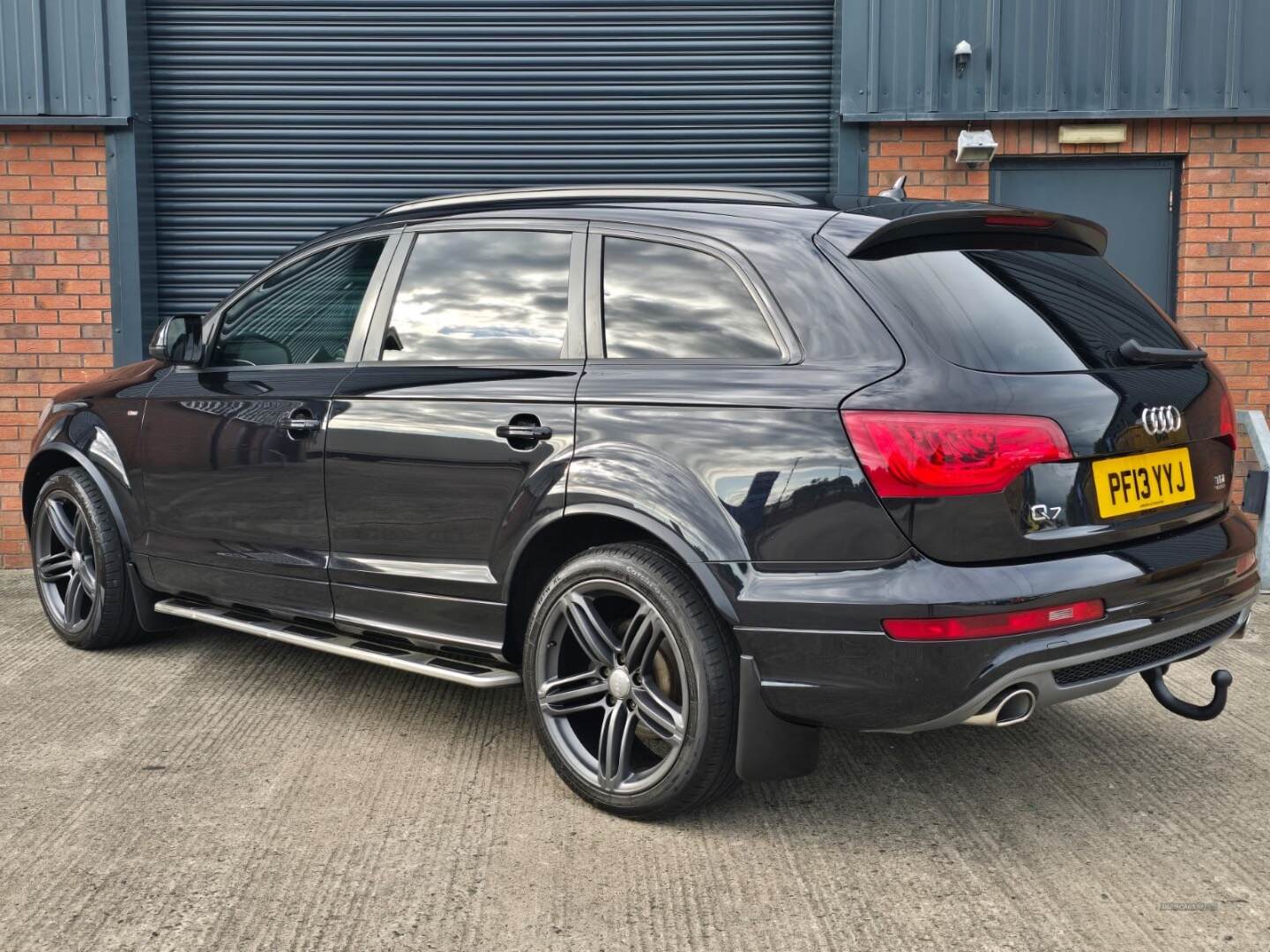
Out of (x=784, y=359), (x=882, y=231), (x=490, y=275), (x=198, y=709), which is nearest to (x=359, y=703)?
(x=198, y=709)

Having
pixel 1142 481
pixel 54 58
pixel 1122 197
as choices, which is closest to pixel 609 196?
pixel 1142 481

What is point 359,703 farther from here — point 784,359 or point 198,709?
point 784,359

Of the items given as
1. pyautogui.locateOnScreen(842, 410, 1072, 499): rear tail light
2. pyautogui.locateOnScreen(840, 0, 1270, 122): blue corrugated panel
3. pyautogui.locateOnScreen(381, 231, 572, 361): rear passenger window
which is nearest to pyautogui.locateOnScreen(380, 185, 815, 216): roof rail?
pyautogui.locateOnScreen(381, 231, 572, 361): rear passenger window

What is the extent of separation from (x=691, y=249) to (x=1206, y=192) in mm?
5156

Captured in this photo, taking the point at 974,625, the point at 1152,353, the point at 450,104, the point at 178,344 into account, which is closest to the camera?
the point at 974,625

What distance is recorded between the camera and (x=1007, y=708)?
3334 mm

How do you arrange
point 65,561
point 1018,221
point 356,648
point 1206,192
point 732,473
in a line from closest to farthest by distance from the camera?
point 732,473, point 1018,221, point 356,648, point 65,561, point 1206,192

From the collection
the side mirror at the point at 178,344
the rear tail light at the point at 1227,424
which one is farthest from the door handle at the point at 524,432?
the rear tail light at the point at 1227,424

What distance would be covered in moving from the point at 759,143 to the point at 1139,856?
220 inches

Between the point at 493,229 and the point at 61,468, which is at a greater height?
the point at 493,229

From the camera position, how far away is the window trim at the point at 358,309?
4.60 m

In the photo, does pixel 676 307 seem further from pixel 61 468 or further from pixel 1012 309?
pixel 61 468

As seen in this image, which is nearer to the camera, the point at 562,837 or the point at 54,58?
the point at 562,837

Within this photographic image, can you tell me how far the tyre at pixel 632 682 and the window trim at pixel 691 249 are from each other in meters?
0.56
